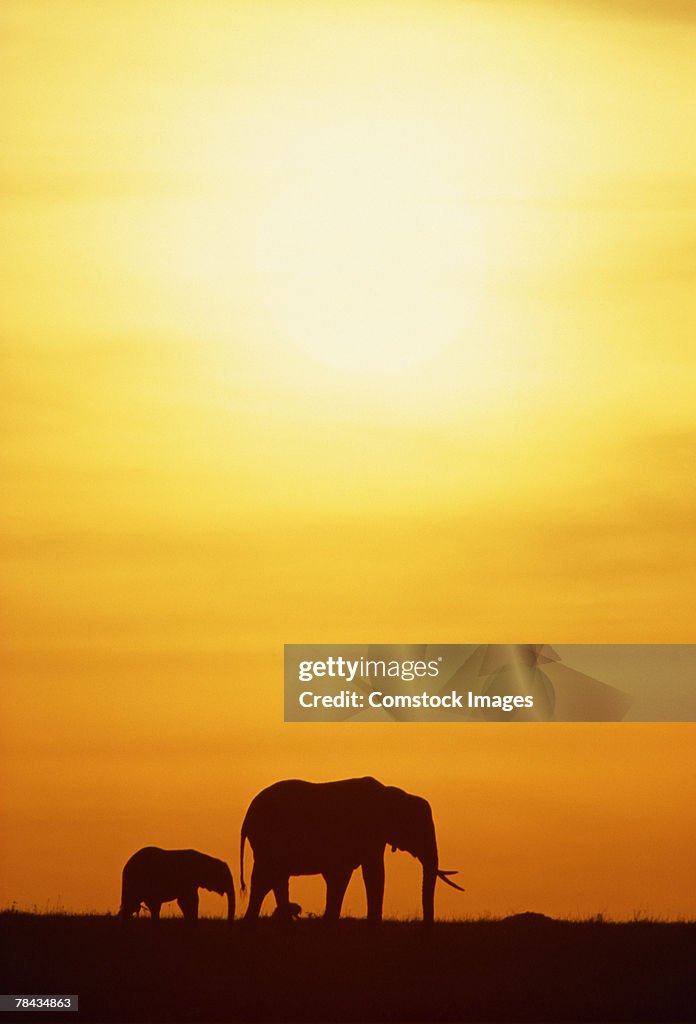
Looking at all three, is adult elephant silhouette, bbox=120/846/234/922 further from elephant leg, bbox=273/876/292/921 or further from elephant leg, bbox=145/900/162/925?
elephant leg, bbox=273/876/292/921

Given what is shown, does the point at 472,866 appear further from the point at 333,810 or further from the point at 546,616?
the point at 546,616

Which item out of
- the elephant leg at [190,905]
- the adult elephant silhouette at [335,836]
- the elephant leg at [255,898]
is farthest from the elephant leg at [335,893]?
the elephant leg at [190,905]

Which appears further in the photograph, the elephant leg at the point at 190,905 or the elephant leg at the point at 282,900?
the elephant leg at the point at 282,900

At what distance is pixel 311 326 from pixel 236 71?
67 centimetres

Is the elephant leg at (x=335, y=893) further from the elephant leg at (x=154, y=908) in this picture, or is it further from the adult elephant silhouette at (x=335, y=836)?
the elephant leg at (x=154, y=908)

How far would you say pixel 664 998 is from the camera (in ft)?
10.5

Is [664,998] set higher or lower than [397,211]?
lower

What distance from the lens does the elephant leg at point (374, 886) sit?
3.19 metres

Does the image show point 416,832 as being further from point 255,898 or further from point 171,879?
point 171,879

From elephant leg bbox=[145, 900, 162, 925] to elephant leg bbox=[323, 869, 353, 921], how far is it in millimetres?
407

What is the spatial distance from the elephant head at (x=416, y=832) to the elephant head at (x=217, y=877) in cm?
40

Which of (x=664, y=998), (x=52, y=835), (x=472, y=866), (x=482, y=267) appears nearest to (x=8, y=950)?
(x=52, y=835)

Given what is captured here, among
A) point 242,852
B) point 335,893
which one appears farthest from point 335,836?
point 242,852

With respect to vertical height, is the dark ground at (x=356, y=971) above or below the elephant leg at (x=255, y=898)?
below
